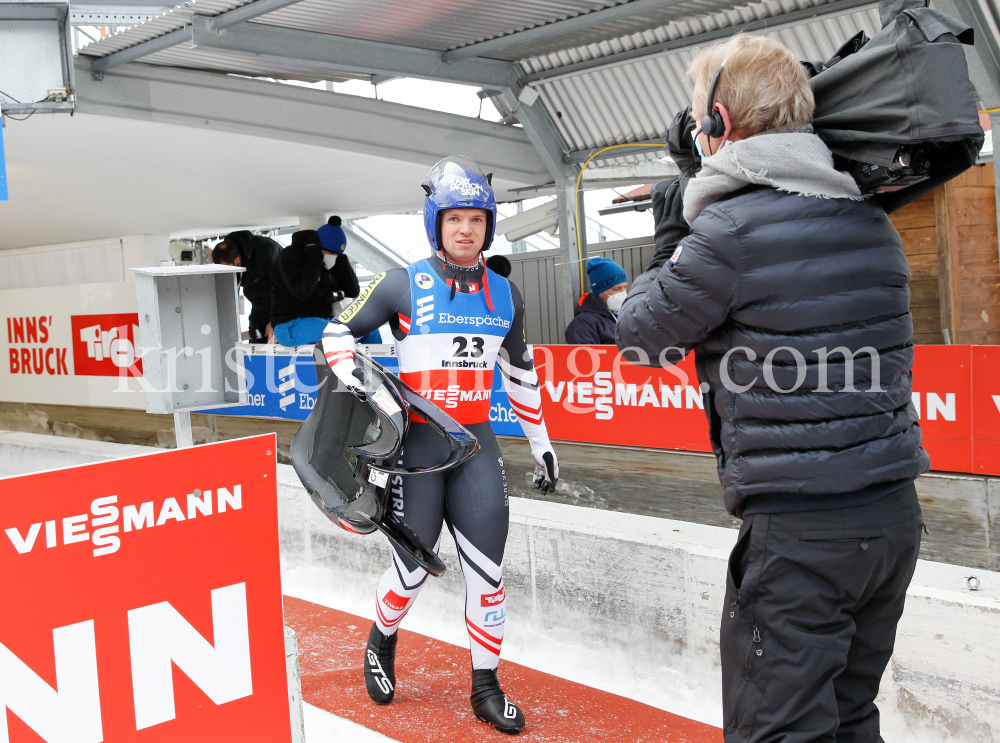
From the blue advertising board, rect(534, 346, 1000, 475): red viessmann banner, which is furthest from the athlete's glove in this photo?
the blue advertising board

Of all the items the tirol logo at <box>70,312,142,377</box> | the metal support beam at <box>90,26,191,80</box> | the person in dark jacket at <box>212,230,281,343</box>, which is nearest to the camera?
the metal support beam at <box>90,26,191,80</box>

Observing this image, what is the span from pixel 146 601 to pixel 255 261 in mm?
6401

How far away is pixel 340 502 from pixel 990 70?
155 inches

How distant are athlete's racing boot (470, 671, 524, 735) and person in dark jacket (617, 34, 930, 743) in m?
1.53

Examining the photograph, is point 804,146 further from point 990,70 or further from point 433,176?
point 990,70

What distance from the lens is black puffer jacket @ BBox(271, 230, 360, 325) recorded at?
7344 mm

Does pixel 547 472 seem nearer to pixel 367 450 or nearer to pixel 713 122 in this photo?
Answer: pixel 367 450

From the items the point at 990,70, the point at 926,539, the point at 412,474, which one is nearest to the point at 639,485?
the point at 926,539

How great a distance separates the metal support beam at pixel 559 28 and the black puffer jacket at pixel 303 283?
212 cm

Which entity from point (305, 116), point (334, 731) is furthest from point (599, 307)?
point (334, 731)

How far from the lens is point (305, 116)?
618 cm

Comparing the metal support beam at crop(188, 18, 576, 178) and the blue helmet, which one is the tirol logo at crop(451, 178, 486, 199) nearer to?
the blue helmet

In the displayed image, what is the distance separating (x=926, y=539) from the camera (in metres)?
4.44

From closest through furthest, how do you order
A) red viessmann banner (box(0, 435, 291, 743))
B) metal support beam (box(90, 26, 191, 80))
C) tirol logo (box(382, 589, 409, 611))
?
red viessmann banner (box(0, 435, 291, 743))
tirol logo (box(382, 589, 409, 611))
metal support beam (box(90, 26, 191, 80))
